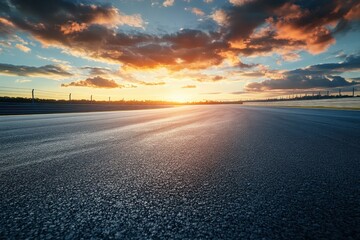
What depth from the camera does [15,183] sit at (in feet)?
6.71

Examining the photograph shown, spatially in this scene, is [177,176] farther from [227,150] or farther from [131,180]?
[227,150]

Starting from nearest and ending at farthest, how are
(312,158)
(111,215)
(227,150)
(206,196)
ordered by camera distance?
(111,215) → (206,196) → (312,158) → (227,150)

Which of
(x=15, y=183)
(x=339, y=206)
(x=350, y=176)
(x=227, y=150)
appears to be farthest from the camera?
(x=227, y=150)

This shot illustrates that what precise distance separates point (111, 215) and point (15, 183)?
4.31 feet

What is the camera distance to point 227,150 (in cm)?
374

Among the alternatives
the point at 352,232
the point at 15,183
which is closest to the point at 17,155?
the point at 15,183

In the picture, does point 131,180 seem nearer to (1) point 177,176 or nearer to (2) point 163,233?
(1) point 177,176

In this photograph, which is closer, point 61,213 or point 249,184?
point 61,213

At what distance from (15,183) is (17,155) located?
148 cm

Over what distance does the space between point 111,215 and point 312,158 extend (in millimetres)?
3051

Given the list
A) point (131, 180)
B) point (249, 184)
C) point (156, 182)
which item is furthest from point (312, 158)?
point (131, 180)

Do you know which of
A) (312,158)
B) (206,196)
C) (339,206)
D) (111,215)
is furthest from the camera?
(312,158)

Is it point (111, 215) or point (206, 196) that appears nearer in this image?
point (111, 215)

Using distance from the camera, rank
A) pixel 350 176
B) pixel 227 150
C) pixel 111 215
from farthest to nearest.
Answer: pixel 227 150, pixel 350 176, pixel 111 215
